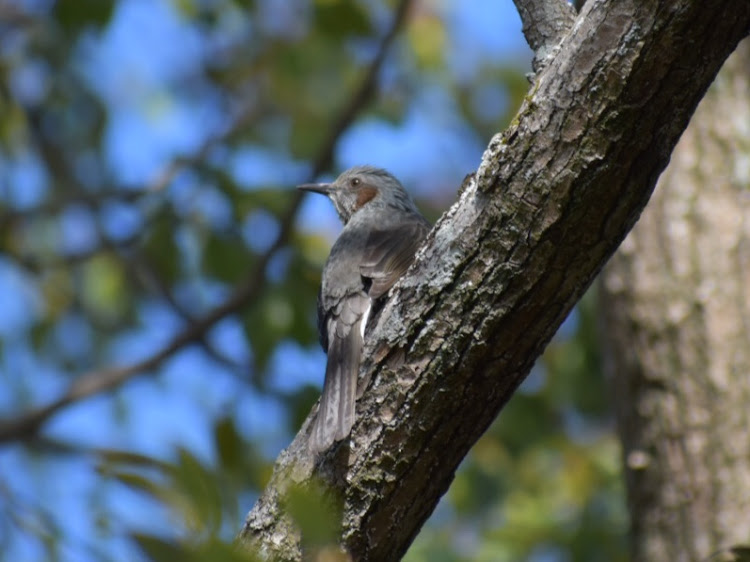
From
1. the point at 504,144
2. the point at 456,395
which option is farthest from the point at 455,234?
the point at 456,395

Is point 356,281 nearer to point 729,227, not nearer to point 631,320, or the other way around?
point 631,320

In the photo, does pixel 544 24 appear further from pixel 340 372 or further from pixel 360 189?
pixel 360 189

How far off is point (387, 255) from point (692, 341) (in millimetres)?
1521

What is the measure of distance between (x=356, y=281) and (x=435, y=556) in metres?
1.55

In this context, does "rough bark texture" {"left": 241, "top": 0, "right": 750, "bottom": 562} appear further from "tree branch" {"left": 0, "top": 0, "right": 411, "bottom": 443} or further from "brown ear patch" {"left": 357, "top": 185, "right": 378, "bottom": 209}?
"brown ear patch" {"left": 357, "top": 185, "right": 378, "bottom": 209}

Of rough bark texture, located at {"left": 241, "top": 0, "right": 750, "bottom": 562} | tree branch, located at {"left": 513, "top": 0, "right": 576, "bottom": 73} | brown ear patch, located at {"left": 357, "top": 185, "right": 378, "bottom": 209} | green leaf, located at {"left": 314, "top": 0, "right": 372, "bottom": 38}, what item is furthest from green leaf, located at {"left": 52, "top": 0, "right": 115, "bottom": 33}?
rough bark texture, located at {"left": 241, "top": 0, "right": 750, "bottom": 562}

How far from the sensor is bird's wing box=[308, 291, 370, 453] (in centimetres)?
293

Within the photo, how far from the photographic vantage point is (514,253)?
103 inches

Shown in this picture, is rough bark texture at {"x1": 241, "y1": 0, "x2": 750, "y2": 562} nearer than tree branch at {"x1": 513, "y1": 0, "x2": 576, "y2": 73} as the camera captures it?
Yes

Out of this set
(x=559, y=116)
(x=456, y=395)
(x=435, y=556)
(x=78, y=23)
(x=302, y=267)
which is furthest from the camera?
(x=302, y=267)

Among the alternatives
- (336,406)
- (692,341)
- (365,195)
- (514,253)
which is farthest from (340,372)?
(365,195)

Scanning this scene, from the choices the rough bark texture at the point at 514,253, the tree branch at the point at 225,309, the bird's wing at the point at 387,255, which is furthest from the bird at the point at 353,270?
the tree branch at the point at 225,309

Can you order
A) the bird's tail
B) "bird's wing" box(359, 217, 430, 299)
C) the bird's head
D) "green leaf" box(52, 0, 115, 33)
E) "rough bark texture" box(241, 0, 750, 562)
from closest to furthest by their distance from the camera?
"rough bark texture" box(241, 0, 750, 562) → the bird's tail → "bird's wing" box(359, 217, 430, 299) → "green leaf" box(52, 0, 115, 33) → the bird's head

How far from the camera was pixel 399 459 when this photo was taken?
110 inches
